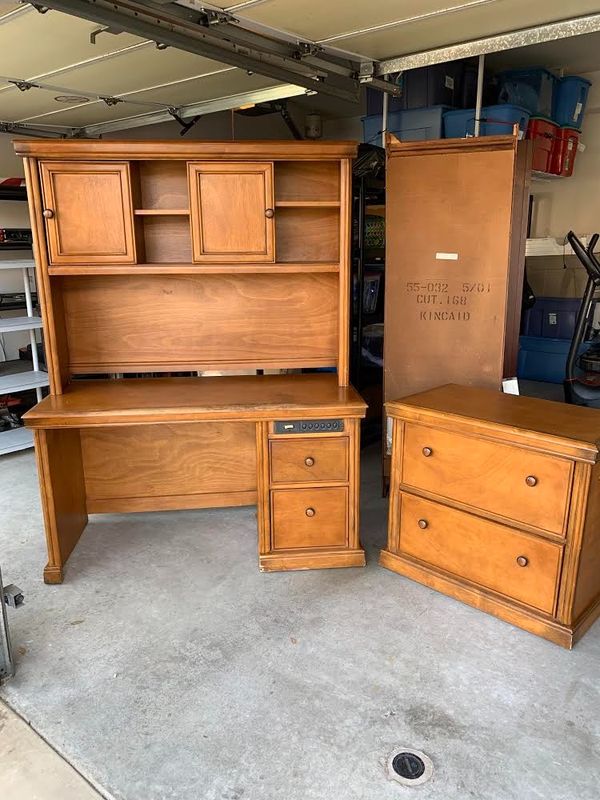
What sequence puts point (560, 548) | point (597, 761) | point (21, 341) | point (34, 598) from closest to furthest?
point (597, 761)
point (560, 548)
point (34, 598)
point (21, 341)

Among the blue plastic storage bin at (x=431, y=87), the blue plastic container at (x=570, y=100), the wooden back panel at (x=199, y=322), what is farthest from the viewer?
the blue plastic container at (x=570, y=100)

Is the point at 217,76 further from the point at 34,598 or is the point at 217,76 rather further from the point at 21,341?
the point at 21,341

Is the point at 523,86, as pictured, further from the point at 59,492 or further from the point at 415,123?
the point at 59,492

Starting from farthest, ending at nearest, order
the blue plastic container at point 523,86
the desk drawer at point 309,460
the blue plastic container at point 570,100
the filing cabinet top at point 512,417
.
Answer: the blue plastic container at point 570,100 < the blue plastic container at point 523,86 < the desk drawer at point 309,460 < the filing cabinet top at point 512,417

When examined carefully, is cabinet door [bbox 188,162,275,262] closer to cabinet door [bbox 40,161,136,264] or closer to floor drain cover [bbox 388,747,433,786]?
cabinet door [bbox 40,161,136,264]

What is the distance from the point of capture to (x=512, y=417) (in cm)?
224

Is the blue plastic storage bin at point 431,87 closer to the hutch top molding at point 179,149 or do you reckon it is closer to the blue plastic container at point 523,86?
the blue plastic container at point 523,86

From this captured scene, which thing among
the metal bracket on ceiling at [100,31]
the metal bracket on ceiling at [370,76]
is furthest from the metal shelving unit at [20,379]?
the metal bracket on ceiling at [370,76]

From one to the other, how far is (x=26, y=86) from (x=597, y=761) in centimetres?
390

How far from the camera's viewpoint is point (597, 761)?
5.33 ft

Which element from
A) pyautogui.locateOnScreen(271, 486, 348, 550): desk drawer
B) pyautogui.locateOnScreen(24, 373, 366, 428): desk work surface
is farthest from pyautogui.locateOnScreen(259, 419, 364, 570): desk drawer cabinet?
pyautogui.locateOnScreen(24, 373, 366, 428): desk work surface

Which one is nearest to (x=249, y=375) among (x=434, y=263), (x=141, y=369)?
(x=141, y=369)

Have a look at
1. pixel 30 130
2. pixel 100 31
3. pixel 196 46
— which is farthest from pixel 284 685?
pixel 30 130

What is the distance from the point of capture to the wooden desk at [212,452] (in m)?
2.44
